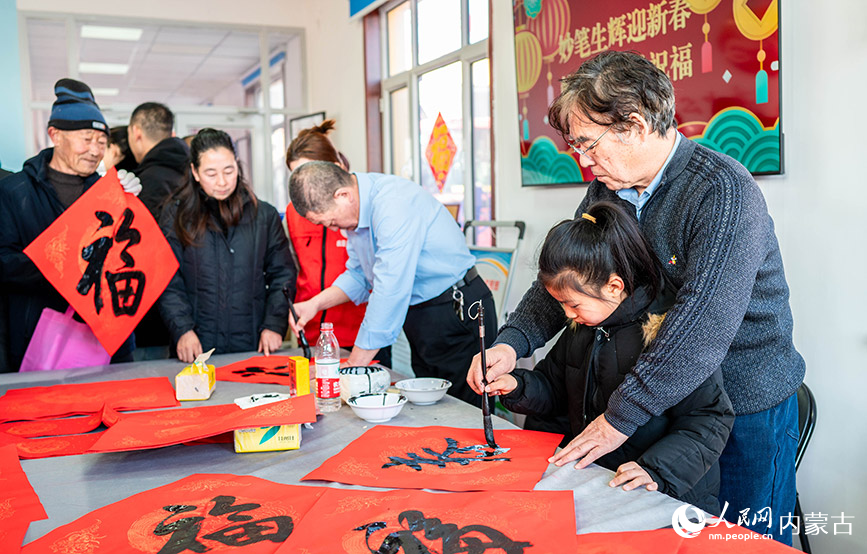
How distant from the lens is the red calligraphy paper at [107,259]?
80.7 inches

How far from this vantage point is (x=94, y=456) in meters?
1.38

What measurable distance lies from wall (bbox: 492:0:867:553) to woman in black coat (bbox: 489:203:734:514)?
80cm

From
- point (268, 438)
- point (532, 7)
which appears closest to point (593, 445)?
point (268, 438)

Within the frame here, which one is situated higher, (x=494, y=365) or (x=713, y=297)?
(x=713, y=297)

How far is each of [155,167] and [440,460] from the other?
216cm

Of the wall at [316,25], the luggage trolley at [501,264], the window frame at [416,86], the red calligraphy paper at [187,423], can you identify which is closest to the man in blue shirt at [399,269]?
the red calligraphy paper at [187,423]

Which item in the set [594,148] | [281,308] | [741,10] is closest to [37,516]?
[594,148]

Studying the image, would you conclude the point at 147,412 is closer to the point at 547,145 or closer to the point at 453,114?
the point at 547,145

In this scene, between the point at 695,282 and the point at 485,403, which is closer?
the point at 695,282

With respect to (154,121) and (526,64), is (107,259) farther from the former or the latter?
(526,64)

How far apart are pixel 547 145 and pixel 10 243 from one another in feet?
6.92

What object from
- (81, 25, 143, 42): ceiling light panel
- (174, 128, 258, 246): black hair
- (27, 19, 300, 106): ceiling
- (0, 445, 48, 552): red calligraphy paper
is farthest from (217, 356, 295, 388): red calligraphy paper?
(81, 25, 143, 42): ceiling light panel

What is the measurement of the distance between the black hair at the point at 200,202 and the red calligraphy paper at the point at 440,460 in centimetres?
117

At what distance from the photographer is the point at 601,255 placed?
1289 millimetres
